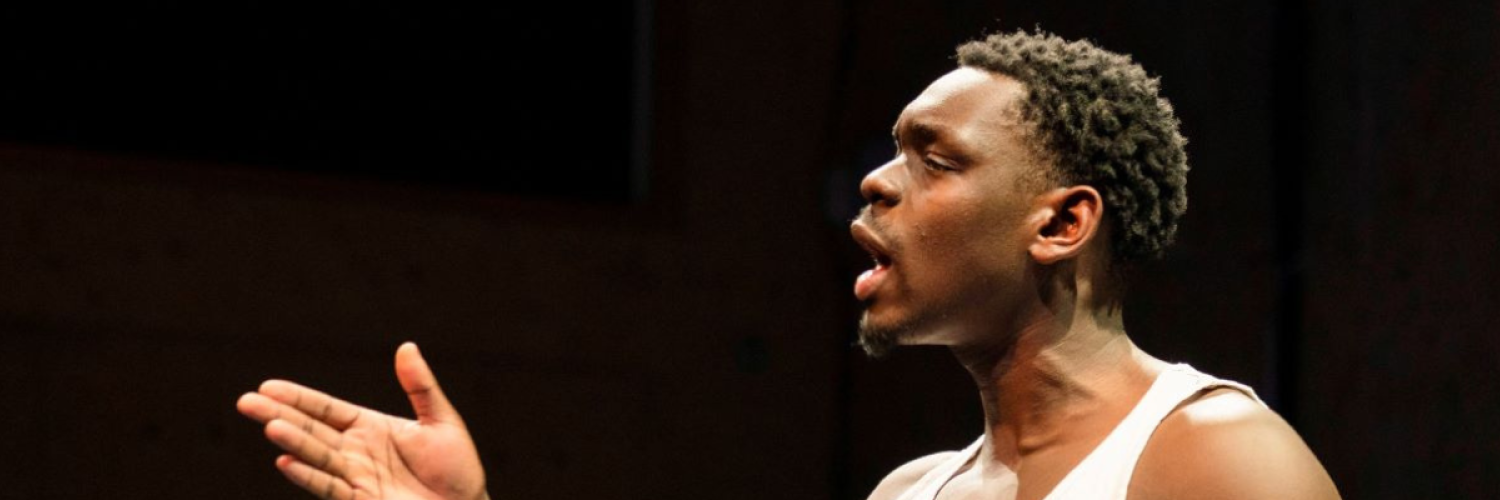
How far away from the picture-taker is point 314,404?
76.3 inches

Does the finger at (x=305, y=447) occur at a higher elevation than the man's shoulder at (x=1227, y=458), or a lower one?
lower

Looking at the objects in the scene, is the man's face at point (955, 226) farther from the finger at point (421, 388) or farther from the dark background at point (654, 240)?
the dark background at point (654, 240)

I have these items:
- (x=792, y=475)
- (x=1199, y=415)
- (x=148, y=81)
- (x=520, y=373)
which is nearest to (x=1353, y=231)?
(x=792, y=475)

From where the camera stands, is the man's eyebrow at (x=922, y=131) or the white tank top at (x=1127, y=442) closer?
the white tank top at (x=1127, y=442)

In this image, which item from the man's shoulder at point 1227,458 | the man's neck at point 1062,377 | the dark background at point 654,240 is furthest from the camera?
the dark background at point 654,240

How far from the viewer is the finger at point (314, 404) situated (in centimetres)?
192

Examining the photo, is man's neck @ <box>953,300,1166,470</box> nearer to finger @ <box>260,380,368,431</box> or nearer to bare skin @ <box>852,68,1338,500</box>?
bare skin @ <box>852,68,1338,500</box>

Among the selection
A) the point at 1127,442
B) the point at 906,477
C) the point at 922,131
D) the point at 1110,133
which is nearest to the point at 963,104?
the point at 922,131

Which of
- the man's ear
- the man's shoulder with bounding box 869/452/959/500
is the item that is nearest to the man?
the man's ear

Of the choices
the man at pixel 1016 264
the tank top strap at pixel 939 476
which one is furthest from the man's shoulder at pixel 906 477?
the man at pixel 1016 264

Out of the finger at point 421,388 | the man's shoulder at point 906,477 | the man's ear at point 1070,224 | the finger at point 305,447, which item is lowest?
the man's shoulder at point 906,477

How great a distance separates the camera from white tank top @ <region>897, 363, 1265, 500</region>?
1.86m

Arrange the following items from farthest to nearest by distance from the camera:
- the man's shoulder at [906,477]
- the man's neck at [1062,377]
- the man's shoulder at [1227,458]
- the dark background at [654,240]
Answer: the dark background at [654,240]
the man's shoulder at [906,477]
the man's neck at [1062,377]
the man's shoulder at [1227,458]

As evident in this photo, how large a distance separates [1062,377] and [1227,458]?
0.30m
